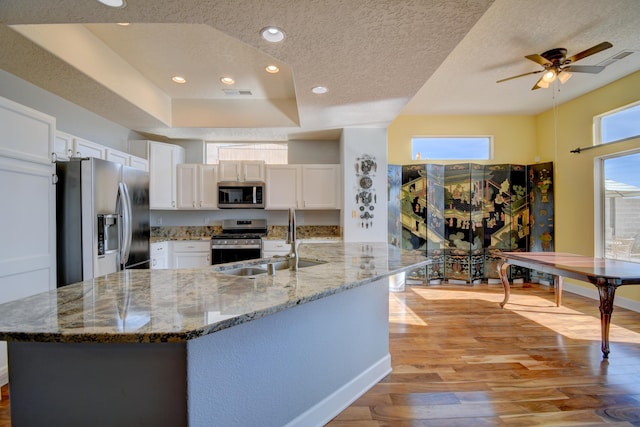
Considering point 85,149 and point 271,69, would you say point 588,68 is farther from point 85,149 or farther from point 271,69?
point 85,149

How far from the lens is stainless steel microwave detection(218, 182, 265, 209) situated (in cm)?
464

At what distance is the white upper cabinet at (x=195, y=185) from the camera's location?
4.69 meters

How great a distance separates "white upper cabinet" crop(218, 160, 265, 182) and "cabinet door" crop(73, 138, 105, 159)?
1637 millimetres

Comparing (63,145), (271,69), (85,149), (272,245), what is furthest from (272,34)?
(272,245)

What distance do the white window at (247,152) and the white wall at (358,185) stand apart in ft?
4.26

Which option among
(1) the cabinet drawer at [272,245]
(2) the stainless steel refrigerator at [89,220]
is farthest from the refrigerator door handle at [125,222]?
(1) the cabinet drawer at [272,245]

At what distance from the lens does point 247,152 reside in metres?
5.20

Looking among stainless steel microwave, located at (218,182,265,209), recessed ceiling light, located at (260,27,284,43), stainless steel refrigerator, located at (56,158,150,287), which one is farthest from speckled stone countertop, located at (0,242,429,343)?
stainless steel microwave, located at (218,182,265,209)

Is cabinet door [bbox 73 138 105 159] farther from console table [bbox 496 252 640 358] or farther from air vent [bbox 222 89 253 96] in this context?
console table [bbox 496 252 640 358]

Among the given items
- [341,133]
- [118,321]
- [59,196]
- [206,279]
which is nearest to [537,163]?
[341,133]

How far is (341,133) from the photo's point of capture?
4.66 meters

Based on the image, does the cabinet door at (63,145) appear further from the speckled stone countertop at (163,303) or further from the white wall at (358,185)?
the white wall at (358,185)

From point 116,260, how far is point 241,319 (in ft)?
8.42

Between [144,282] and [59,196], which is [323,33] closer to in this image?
[144,282]
